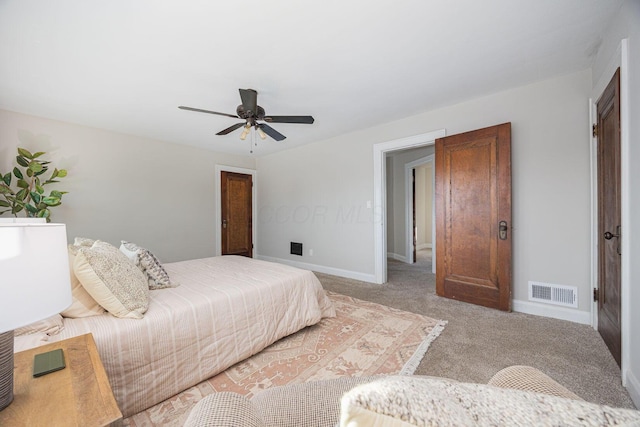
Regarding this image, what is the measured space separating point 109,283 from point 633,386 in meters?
3.04

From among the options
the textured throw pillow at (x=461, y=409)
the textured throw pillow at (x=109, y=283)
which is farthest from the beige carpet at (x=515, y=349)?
the textured throw pillow at (x=109, y=283)

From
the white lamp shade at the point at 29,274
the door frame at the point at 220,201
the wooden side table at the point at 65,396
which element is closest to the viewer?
the white lamp shade at the point at 29,274

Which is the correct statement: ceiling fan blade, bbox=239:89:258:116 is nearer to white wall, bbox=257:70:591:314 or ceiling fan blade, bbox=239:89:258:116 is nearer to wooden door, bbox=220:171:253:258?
white wall, bbox=257:70:591:314

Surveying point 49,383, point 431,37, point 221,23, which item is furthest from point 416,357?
point 221,23

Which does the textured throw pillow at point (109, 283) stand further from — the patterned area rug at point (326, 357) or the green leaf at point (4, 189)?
the green leaf at point (4, 189)

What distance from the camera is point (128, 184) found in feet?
13.0

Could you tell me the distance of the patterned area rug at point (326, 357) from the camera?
57.4 inches

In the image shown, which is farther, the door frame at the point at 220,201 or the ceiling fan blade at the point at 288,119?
the door frame at the point at 220,201

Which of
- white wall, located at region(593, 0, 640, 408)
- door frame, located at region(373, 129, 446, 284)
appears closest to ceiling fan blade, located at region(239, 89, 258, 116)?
door frame, located at region(373, 129, 446, 284)

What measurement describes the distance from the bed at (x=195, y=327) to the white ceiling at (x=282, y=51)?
1.86 m

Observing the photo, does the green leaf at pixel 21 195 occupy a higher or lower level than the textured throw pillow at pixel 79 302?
higher

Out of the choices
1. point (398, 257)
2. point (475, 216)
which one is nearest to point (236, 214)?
point (398, 257)

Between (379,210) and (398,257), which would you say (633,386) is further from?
(398,257)

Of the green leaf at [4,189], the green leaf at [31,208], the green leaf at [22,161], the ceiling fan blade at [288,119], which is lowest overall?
the green leaf at [31,208]
